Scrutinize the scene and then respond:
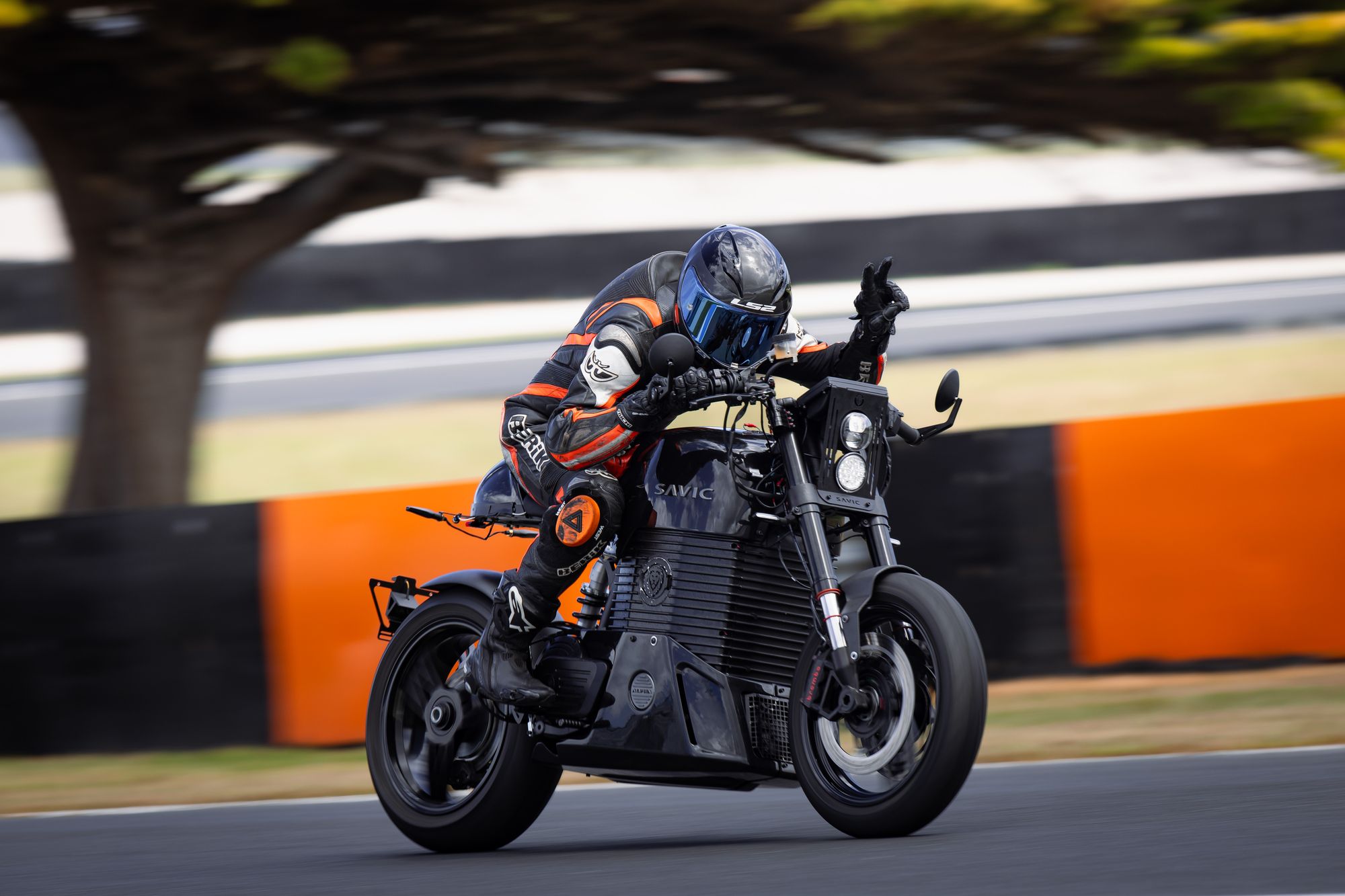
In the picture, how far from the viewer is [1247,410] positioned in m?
7.82

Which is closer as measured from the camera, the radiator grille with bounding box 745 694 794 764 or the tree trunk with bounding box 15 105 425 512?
the radiator grille with bounding box 745 694 794 764

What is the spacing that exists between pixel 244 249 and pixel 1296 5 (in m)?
6.96

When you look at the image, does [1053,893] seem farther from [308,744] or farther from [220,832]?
[308,744]

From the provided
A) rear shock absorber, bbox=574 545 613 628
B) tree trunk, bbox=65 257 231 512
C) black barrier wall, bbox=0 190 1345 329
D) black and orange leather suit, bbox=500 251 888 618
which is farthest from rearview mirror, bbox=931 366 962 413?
black barrier wall, bbox=0 190 1345 329

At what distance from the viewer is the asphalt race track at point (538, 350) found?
16844mm

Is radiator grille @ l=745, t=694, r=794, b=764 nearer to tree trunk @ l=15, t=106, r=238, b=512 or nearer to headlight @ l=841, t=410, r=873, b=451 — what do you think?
headlight @ l=841, t=410, r=873, b=451

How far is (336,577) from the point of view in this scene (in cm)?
785

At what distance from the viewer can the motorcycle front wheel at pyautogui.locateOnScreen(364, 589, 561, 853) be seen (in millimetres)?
5125

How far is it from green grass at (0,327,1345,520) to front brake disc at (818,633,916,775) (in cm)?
954

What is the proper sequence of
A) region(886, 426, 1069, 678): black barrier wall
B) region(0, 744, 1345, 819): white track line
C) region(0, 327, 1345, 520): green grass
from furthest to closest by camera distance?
region(0, 327, 1345, 520): green grass < region(886, 426, 1069, 678): black barrier wall < region(0, 744, 1345, 819): white track line

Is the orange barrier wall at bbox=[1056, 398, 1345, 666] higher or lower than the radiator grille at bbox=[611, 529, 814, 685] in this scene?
lower

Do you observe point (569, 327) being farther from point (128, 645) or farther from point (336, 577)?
point (128, 645)

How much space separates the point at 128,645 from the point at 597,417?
3.89 m

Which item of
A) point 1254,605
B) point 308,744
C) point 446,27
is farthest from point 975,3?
point 308,744
